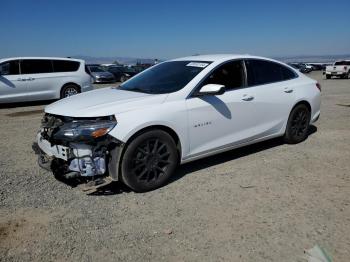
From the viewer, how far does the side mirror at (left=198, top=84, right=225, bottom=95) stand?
4812 mm

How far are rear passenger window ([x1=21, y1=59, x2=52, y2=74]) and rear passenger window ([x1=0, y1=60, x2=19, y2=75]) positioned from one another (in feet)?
0.64

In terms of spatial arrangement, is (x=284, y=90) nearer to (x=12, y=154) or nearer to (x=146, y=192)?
(x=146, y=192)

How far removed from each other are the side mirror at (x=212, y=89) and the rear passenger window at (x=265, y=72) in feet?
3.29

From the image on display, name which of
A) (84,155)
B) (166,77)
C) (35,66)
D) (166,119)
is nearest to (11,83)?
(35,66)

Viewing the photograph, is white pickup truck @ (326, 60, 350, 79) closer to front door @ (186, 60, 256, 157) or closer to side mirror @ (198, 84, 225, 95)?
front door @ (186, 60, 256, 157)

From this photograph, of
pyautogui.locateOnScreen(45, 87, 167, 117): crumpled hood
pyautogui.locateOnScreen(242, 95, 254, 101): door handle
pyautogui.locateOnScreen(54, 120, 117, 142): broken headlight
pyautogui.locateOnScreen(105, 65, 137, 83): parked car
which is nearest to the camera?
pyautogui.locateOnScreen(54, 120, 117, 142): broken headlight

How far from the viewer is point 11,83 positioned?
12.8 metres

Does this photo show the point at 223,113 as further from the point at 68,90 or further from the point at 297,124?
the point at 68,90

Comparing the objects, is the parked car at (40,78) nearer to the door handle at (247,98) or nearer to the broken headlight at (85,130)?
the broken headlight at (85,130)

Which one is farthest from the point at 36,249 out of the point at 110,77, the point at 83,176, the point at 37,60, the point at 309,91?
the point at 110,77

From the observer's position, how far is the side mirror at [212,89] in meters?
4.81

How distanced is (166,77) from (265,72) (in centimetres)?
167

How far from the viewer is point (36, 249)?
3.34 m

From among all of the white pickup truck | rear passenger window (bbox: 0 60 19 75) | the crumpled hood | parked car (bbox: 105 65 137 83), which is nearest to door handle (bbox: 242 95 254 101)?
the crumpled hood
